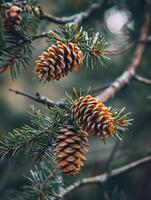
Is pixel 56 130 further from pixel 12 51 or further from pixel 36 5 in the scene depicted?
pixel 36 5

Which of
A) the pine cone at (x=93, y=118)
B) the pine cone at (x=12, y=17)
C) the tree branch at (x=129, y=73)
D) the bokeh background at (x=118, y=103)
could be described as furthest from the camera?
the bokeh background at (x=118, y=103)

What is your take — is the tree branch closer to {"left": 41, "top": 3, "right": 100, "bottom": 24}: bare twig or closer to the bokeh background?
the bokeh background

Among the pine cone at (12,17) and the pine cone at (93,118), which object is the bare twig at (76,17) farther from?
the pine cone at (93,118)

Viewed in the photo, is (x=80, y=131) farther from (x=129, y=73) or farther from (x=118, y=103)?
(x=118, y=103)

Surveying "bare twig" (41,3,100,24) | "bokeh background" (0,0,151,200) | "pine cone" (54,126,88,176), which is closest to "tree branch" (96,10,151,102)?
"bokeh background" (0,0,151,200)

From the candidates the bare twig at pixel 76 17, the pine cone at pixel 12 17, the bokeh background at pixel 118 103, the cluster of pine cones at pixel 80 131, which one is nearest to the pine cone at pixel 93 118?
the cluster of pine cones at pixel 80 131

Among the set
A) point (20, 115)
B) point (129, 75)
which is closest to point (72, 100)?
point (129, 75)
